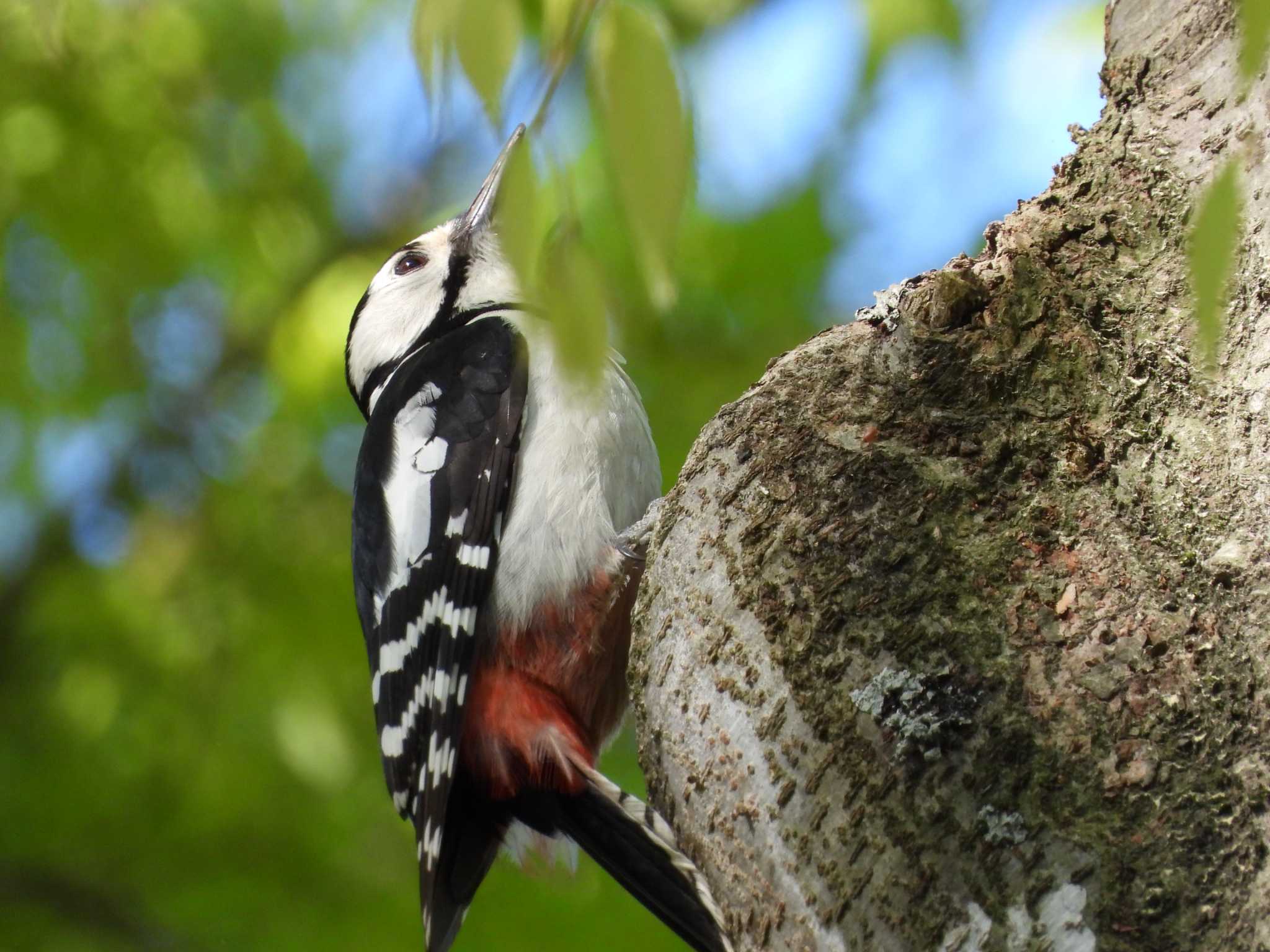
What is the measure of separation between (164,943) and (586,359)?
4266mm

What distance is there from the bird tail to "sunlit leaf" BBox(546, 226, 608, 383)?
1115 millimetres

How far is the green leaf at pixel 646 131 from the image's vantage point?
2.95ft

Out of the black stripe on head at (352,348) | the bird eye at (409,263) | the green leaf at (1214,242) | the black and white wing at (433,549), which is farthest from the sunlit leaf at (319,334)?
the green leaf at (1214,242)

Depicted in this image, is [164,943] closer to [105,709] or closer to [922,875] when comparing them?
[105,709]

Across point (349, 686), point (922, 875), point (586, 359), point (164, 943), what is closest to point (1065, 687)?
point (922, 875)

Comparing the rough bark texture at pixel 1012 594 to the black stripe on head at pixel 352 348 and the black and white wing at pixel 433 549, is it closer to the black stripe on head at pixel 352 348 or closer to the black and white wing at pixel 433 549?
the black and white wing at pixel 433 549

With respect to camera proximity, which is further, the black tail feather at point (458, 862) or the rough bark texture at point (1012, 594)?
the black tail feather at point (458, 862)

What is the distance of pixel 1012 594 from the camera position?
1.68m

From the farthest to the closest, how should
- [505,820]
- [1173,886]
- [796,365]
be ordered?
1. [505,820]
2. [796,365]
3. [1173,886]

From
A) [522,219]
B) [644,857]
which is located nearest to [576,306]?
[522,219]

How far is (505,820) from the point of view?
110 inches

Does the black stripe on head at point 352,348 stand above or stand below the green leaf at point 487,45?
above

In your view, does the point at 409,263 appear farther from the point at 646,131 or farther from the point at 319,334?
the point at 646,131

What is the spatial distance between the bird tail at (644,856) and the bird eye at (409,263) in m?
1.94
